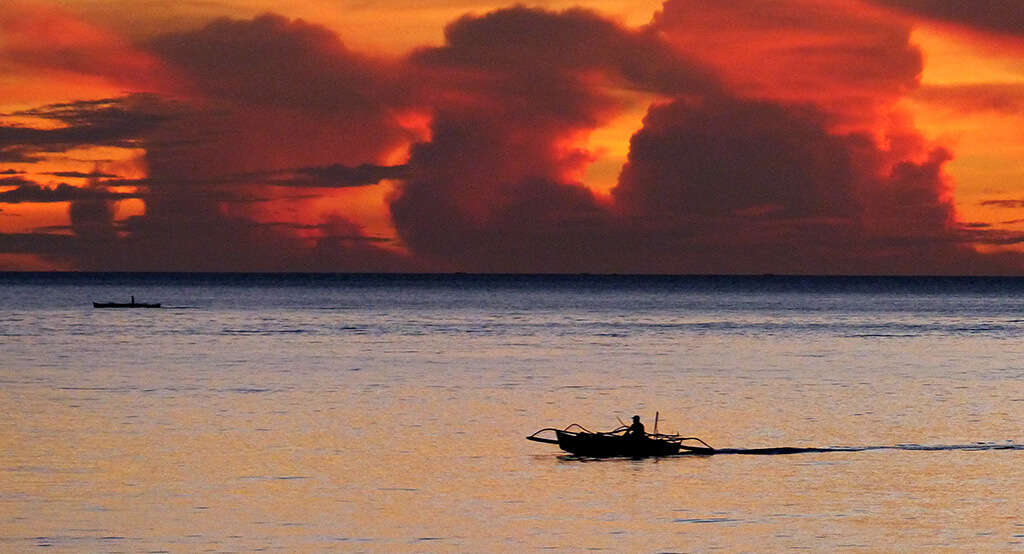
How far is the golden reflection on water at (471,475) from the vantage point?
28891 mm

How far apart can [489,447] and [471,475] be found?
17.8 feet

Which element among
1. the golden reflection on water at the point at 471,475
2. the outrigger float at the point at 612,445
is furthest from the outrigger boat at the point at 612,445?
the golden reflection on water at the point at 471,475

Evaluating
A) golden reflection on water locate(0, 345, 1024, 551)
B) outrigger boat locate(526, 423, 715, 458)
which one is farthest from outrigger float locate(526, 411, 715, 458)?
golden reflection on water locate(0, 345, 1024, 551)

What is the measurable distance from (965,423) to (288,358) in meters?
41.3

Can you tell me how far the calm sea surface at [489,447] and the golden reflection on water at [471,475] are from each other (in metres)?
0.10

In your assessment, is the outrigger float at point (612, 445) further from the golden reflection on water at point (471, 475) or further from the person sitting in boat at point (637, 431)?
the golden reflection on water at point (471, 475)

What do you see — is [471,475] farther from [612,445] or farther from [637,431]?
[637,431]

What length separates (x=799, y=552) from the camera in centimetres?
2736

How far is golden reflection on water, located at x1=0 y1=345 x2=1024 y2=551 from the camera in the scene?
28891 mm

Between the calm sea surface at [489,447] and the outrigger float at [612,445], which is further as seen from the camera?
the outrigger float at [612,445]

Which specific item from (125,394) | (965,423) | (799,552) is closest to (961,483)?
(799,552)

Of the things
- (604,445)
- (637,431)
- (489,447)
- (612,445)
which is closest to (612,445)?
(612,445)

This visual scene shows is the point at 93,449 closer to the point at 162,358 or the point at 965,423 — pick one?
the point at 965,423

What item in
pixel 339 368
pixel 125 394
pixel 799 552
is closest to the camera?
pixel 799 552
